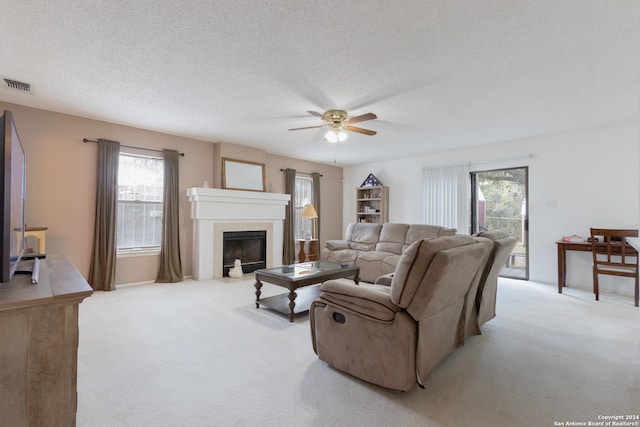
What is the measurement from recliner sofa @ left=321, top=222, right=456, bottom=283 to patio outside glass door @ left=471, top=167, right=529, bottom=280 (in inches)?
45.9

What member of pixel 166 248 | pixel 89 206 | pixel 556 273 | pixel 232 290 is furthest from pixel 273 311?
pixel 556 273

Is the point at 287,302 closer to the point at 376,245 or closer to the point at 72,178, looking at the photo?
the point at 376,245

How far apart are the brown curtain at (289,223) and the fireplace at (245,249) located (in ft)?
2.37

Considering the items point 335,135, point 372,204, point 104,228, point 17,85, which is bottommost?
point 104,228

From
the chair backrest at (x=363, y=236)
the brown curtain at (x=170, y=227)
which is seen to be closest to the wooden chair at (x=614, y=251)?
the chair backrest at (x=363, y=236)

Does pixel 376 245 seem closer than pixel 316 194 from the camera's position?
Yes

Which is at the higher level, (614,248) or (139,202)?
(139,202)

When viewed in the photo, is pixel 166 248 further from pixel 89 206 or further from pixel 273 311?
pixel 273 311

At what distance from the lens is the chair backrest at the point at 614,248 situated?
153 inches

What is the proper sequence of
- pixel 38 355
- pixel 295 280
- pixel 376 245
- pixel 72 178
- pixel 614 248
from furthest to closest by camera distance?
pixel 376 245 < pixel 72 178 < pixel 614 248 < pixel 295 280 < pixel 38 355

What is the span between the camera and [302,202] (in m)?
7.19

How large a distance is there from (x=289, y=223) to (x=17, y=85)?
4600 millimetres

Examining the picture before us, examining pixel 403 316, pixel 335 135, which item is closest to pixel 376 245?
pixel 335 135

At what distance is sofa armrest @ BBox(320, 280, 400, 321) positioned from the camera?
6.08 ft
